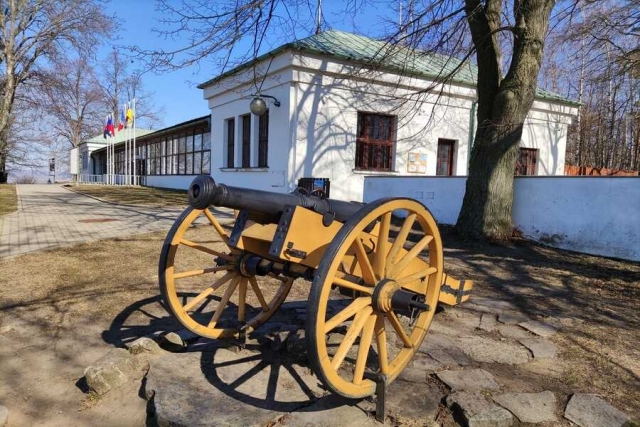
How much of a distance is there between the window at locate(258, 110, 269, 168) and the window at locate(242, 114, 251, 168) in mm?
841

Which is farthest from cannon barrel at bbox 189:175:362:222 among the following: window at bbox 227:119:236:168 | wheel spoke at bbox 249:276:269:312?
window at bbox 227:119:236:168

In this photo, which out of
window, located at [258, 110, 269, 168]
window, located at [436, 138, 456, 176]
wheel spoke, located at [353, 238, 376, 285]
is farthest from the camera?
window, located at [436, 138, 456, 176]

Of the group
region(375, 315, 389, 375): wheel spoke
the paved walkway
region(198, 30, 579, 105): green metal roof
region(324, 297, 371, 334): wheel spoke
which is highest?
region(198, 30, 579, 105): green metal roof

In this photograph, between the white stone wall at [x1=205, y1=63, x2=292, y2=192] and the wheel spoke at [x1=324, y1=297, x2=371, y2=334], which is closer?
the wheel spoke at [x1=324, y1=297, x2=371, y2=334]

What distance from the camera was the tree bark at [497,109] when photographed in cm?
819

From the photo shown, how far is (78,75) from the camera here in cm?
4691

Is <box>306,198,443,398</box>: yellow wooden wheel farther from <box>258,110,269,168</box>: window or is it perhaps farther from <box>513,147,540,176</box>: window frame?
<box>513,147,540,176</box>: window frame

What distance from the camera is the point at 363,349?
106 inches

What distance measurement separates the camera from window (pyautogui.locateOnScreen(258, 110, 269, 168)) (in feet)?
48.0

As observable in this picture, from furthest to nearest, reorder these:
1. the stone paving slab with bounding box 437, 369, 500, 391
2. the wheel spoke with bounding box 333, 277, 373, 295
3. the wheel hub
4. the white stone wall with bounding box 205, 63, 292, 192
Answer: the white stone wall with bounding box 205, 63, 292, 192, the stone paving slab with bounding box 437, 369, 500, 391, the wheel hub, the wheel spoke with bounding box 333, 277, 373, 295

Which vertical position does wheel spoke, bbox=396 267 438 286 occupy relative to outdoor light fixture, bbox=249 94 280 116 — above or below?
below

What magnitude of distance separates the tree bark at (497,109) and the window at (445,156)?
7.29 m

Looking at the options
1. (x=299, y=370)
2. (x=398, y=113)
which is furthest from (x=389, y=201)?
(x=398, y=113)

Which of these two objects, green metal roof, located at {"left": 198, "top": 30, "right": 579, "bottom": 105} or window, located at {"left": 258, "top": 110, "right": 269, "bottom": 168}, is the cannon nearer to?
green metal roof, located at {"left": 198, "top": 30, "right": 579, "bottom": 105}
